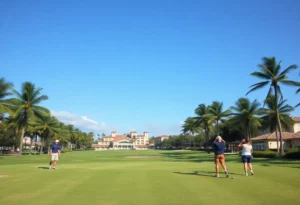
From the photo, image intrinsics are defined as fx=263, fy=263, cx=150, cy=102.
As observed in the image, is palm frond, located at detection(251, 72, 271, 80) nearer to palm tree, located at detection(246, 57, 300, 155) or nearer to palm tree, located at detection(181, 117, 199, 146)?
palm tree, located at detection(246, 57, 300, 155)

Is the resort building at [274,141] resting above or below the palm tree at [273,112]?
below

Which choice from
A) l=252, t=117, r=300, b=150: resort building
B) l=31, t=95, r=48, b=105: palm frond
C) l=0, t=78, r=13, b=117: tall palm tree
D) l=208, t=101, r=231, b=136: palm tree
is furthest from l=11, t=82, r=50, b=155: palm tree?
l=252, t=117, r=300, b=150: resort building

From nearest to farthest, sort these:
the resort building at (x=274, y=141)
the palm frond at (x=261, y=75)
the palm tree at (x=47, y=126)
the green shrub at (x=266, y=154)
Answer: the green shrub at (x=266, y=154) < the palm frond at (x=261, y=75) < the resort building at (x=274, y=141) < the palm tree at (x=47, y=126)

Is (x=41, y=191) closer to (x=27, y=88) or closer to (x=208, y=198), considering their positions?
(x=208, y=198)

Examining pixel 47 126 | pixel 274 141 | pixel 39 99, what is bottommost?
pixel 274 141

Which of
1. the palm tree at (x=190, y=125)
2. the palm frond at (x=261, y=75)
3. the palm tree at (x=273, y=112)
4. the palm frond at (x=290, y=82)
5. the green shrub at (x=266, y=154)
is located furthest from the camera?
the palm tree at (x=190, y=125)

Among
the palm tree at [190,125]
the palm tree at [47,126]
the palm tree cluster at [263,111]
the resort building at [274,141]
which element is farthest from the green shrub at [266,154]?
the palm tree at [47,126]

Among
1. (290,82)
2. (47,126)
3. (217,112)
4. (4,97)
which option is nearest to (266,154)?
(290,82)

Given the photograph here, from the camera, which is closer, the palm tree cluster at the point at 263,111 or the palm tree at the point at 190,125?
the palm tree cluster at the point at 263,111

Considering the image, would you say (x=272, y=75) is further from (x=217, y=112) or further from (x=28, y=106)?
(x=28, y=106)

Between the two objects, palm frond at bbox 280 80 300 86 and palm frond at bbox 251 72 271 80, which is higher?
palm frond at bbox 251 72 271 80

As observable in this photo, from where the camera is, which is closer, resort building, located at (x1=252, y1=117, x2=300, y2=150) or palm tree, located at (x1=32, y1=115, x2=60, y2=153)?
resort building, located at (x1=252, y1=117, x2=300, y2=150)

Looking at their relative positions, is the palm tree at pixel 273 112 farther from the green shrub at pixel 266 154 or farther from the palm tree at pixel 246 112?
the green shrub at pixel 266 154

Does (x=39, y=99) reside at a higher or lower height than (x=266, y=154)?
higher
